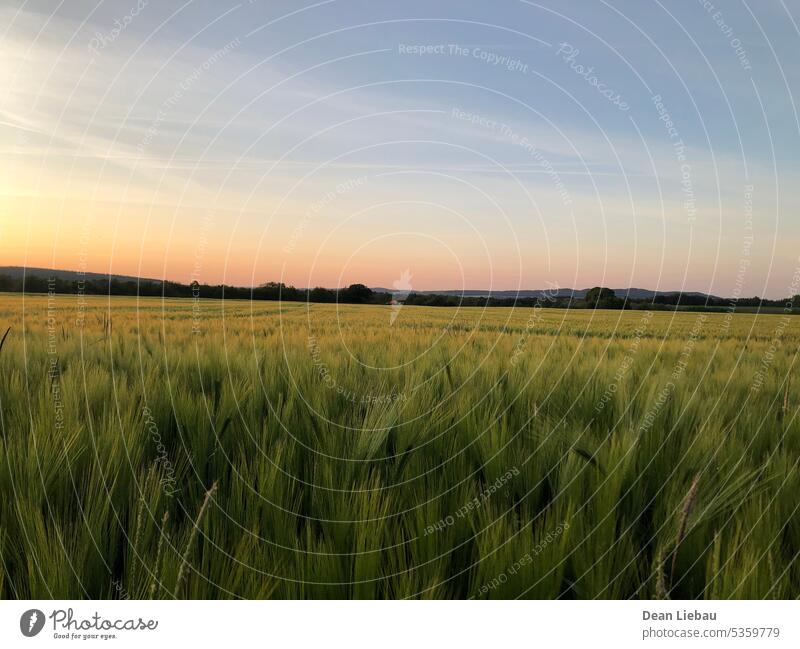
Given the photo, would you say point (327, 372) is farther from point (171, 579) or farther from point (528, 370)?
point (171, 579)

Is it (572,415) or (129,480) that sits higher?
(572,415)

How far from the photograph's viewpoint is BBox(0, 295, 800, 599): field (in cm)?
117

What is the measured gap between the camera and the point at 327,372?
87.4 inches

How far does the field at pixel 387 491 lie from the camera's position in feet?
3.84

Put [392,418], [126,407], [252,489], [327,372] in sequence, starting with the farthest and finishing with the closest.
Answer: [327,372], [126,407], [392,418], [252,489]

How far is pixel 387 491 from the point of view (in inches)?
53.7

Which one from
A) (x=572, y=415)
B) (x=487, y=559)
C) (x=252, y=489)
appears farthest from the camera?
(x=572, y=415)
